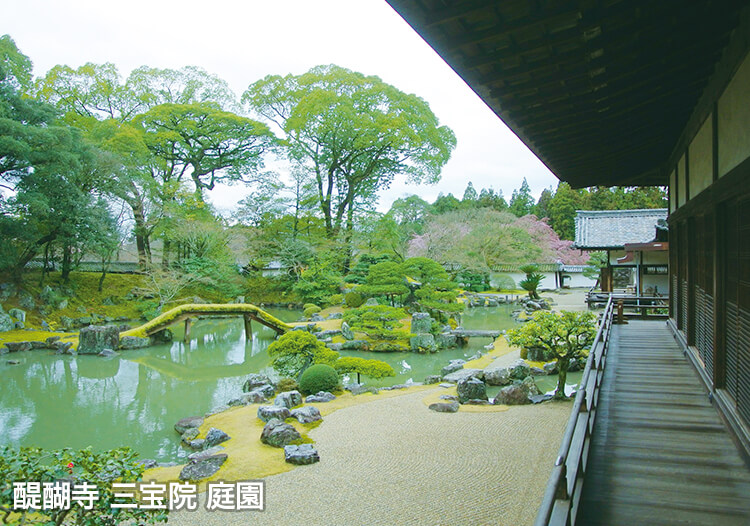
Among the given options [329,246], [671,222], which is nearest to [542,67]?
[671,222]

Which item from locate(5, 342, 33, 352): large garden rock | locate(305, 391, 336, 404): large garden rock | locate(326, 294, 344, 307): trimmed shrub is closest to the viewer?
locate(305, 391, 336, 404): large garden rock

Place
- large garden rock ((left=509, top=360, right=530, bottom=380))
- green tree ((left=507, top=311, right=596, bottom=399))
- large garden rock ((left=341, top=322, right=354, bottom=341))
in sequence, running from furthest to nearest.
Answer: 1. large garden rock ((left=341, top=322, right=354, bottom=341))
2. large garden rock ((left=509, top=360, right=530, bottom=380))
3. green tree ((left=507, top=311, right=596, bottom=399))

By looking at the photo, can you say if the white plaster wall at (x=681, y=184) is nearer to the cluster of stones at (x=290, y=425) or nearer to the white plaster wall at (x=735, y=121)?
the white plaster wall at (x=735, y=121)

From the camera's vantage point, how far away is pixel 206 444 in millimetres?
6633

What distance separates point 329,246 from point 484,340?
10.2 meters

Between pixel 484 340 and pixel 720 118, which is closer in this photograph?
pixel 720 118

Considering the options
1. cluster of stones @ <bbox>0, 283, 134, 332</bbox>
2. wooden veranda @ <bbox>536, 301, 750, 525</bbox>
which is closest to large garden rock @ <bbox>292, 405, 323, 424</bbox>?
wooden veranda @ <bbox>536, 301, 750, 525</bbox>

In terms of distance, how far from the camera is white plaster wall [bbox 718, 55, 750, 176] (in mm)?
2990

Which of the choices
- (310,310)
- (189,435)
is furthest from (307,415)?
(310,310)

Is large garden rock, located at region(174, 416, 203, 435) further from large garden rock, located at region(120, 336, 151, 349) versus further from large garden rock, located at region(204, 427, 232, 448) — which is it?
large garden rock, located at region(120, 336, 151, 349)

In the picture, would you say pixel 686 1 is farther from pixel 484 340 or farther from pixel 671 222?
pixel 484 340

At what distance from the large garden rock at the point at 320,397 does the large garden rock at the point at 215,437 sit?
215cm

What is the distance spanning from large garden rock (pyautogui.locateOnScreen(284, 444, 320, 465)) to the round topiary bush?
11.2ft

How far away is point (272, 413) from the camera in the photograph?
24.5ft
